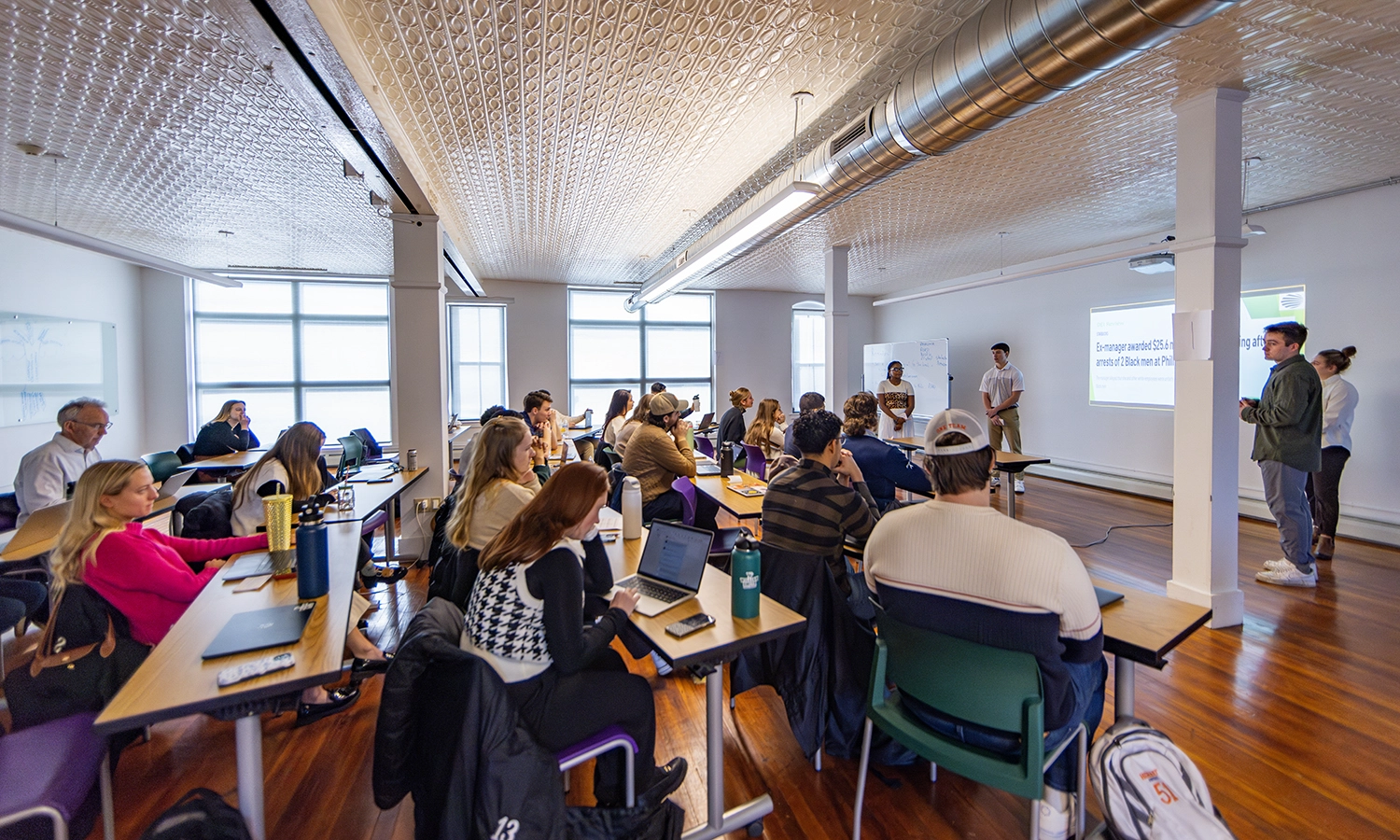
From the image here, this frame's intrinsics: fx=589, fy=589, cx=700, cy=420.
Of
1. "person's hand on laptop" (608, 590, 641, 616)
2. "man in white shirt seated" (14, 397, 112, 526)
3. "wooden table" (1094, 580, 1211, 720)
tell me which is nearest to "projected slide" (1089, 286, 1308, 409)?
"wooden table" (1094, 580, 1211, 720)

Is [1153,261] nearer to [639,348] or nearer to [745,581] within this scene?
[745,581]

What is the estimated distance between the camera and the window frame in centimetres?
936

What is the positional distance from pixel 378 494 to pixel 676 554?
2.56 m

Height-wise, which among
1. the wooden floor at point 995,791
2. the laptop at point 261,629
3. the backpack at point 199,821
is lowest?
the wooden floor at point 995,791

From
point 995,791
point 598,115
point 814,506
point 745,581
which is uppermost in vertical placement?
point 598,115

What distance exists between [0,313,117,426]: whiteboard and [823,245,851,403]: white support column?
7.59 metres

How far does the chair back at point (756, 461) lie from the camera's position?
4695 mm

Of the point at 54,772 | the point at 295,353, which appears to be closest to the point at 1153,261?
the point at 54,772

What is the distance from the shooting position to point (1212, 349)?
3.20 metres

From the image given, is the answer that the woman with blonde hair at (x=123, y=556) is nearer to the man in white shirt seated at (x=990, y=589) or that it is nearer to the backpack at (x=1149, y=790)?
the man in white shirt seated at (x=990, y=589)

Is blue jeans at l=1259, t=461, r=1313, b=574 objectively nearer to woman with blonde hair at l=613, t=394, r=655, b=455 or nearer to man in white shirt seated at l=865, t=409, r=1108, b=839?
man in white shirt seated at l=865, t=409, r=1108, b=839

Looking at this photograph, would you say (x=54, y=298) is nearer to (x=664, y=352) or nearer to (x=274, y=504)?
(x=274, y=504)

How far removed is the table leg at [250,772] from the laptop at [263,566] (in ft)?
2.77

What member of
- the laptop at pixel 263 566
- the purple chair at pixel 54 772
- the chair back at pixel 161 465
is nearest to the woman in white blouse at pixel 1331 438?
the laptop at pixel 263 566
